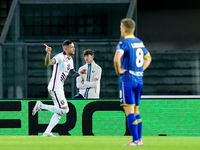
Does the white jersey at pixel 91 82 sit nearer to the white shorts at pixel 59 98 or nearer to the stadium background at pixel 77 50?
the stadium background at pixel 77 50

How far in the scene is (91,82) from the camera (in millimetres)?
13805

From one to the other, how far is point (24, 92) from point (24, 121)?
102cm

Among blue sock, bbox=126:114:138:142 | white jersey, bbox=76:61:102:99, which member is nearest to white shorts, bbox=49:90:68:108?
white jersey, bbox=76:61:102:99

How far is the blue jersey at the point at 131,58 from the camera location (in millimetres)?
9586

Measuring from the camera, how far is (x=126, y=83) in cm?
961

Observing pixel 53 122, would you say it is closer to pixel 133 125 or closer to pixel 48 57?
pixel 48 57

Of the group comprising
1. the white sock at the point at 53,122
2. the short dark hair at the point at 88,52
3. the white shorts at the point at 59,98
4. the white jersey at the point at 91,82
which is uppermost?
the short dark hair at the point at 88,52

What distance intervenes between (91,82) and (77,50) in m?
0.93

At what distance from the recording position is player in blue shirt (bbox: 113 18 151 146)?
31.3 ft

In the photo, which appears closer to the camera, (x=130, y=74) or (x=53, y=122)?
(x=130, y=74)

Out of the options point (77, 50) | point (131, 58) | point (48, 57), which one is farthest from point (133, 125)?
point (77, 50)

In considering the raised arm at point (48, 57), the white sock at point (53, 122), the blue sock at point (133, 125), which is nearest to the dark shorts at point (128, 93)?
the blue sock at point (133, 125)

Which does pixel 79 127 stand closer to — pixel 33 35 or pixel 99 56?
pixel 99 56

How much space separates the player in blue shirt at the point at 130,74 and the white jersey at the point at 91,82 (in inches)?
163
